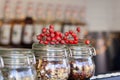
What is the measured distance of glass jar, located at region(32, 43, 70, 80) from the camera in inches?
34.6

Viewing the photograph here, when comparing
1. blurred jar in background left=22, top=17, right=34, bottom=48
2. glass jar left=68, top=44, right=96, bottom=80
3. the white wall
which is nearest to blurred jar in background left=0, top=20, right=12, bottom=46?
blurred jar in background left=22, top=17, right=34, bottom=48

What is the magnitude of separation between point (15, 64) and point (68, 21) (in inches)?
92.6

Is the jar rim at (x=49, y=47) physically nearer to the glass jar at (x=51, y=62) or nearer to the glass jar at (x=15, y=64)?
the glass jar at (x=51, y=62)

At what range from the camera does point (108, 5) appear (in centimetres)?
376

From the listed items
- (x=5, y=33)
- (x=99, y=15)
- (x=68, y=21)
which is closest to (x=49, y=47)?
(x=5, y=33)

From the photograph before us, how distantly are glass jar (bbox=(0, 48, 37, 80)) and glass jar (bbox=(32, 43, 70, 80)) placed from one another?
0.11m

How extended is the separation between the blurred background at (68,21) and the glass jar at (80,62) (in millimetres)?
1404

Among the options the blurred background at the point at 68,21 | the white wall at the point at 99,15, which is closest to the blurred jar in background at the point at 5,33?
the blurred background at the point at 68,21

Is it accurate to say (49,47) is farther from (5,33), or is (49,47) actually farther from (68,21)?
(68,21)

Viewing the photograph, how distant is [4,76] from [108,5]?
124 inches

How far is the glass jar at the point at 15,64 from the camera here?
0.76 metres

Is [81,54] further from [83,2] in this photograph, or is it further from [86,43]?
[83,2]

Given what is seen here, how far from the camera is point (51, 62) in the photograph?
2.91 ft

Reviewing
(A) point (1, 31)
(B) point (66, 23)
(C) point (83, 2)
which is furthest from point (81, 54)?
(C) point (83, 2)
